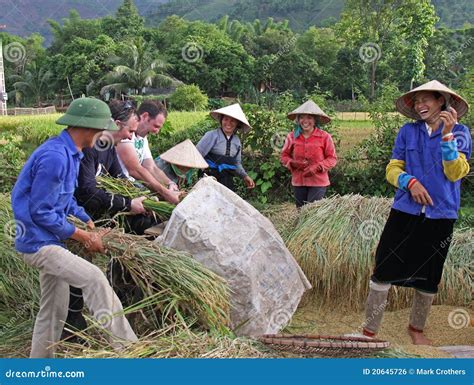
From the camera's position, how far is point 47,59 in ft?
136

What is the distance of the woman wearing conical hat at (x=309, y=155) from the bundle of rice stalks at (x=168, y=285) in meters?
2.26

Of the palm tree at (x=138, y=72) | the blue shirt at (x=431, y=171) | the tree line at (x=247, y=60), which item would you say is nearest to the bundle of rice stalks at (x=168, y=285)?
the blue shirt at (x=431, y=171)

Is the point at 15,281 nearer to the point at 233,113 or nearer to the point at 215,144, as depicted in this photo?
the point at 215,144

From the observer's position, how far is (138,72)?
3259 centimetres

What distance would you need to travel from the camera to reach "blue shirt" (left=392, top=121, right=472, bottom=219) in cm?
354

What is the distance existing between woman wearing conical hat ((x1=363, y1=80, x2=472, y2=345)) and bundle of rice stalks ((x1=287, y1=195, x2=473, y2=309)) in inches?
34.6

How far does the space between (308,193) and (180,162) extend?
1.53 metres

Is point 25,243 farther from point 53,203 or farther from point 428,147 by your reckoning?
point 428,147

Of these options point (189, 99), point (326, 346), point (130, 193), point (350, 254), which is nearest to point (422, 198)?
point (326, 346)

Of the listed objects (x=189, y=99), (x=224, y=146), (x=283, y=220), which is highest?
(x=189, y=99)

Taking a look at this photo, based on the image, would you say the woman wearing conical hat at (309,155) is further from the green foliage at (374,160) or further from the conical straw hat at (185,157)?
the green foliage at (374,160)

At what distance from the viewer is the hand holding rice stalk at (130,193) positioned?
13.1 ft

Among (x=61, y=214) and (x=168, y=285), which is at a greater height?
(x=61, y=214)

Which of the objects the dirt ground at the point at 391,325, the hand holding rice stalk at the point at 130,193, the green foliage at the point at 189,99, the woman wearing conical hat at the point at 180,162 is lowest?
the dirt ground at the point at 391,325
